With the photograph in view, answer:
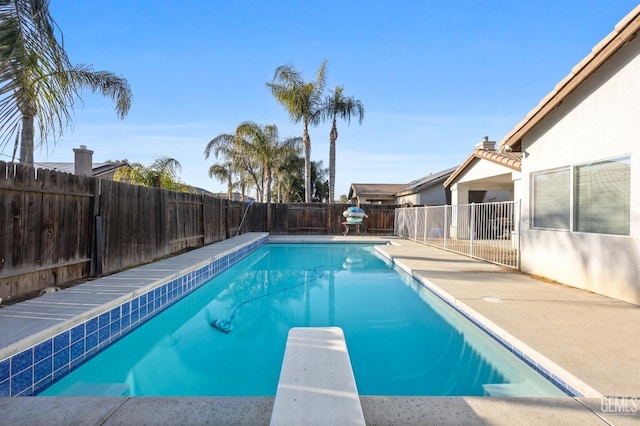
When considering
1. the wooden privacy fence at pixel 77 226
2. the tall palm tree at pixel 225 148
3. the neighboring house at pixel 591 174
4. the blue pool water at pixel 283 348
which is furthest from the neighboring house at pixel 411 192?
the blue pool water at pixel 283 348

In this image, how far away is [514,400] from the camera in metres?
2.43

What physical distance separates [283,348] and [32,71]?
165 inches

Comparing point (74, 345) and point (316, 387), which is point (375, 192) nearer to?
point (74, 345)

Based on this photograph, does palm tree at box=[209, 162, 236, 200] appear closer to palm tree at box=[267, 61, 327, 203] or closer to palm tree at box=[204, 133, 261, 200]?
palm tree at box=[204, 133, 261, 200]

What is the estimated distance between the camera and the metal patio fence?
8.59 metres

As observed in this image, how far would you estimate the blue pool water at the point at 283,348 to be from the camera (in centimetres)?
319

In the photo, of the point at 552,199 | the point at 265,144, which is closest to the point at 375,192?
the point at 265,144

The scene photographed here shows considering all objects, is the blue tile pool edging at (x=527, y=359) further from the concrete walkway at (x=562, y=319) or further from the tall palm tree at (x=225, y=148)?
the tall palm tree at (x=225, y=148)

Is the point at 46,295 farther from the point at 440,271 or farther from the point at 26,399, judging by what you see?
the point at 440,271

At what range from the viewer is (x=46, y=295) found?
14.1 feet

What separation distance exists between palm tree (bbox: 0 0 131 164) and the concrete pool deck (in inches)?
80.5

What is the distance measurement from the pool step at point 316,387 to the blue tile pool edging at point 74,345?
216 cm

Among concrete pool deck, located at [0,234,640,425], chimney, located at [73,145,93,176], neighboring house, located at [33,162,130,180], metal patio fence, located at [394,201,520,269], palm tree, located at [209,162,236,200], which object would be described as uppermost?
palm tree, located at [209,162,236,200]

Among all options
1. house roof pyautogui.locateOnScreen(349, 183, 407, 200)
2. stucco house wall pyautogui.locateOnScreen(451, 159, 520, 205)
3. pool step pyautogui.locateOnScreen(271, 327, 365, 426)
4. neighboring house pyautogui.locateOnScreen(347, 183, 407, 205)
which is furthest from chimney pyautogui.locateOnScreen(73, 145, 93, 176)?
house roof pyautogui.locateOnScreen(349, 183, 407, 200)
